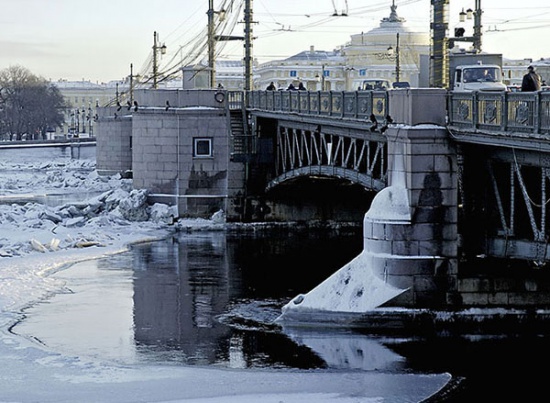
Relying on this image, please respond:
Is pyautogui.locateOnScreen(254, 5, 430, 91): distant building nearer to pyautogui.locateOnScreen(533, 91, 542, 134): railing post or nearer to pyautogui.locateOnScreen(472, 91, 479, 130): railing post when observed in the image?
pyautogui.locateOnScreen(472, 91, 479, 130): railing post

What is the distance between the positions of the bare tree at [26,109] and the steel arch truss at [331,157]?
93.3m

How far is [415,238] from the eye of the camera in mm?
23047

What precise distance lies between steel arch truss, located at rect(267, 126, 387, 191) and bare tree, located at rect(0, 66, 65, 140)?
306ft

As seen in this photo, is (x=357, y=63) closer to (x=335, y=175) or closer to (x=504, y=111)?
(x=335, y=175)

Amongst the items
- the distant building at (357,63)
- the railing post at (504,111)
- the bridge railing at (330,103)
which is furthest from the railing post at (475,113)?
Result: the distant building at (357,63)

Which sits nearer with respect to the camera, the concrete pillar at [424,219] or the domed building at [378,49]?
the concrete pillar at [424,219]

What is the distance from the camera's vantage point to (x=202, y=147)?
44812 millimetres

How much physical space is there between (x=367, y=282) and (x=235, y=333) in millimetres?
2644

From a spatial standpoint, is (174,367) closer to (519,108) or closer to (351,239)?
(519,108)

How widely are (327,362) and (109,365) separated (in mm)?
3568

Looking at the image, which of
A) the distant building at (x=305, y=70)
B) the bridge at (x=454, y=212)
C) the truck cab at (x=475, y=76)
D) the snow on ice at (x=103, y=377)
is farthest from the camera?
the distant building at (x=305, y=70)

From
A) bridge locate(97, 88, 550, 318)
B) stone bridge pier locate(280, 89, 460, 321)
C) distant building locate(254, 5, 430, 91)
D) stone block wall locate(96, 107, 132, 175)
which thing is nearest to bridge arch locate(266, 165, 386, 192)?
bridge locate(97, 88, 550, 318)

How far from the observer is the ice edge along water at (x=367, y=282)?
22984mm

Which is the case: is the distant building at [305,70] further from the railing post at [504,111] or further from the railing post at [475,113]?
the railing post at [504,111]
